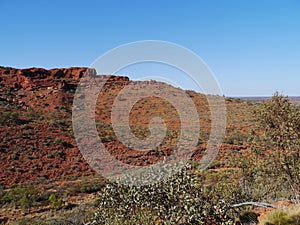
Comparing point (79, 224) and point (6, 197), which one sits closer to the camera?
point (79, 224)

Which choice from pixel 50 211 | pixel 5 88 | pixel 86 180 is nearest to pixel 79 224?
pixel 50 211

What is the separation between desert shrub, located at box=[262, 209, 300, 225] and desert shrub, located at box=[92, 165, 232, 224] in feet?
3.66

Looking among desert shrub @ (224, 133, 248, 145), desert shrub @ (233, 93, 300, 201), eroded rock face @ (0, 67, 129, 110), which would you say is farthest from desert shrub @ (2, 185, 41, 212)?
eroded rock face @ (0, 67, 129, 110)

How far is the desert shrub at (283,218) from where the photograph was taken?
6.19m

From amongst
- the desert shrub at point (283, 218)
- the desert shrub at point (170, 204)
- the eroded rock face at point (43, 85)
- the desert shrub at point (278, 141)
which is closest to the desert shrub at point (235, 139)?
the desert shrub at point (278, 141)

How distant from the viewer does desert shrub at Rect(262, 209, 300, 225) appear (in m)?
6.19

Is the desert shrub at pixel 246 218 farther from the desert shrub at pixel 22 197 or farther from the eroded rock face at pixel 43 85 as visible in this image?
the eroded rock face at pixel 43 85

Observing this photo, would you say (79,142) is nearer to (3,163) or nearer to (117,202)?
(3,163)

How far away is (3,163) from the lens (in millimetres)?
26578

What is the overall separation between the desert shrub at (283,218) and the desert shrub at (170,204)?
1115 millimetres

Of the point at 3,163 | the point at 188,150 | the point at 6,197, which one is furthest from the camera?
the point at 188,150

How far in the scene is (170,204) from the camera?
6109 mm

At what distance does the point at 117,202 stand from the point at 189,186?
166 cm

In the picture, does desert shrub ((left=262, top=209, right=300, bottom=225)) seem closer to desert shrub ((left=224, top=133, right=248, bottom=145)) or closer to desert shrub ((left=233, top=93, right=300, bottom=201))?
desert shrub ((left=233, top=93, right=300, bottom=201))
